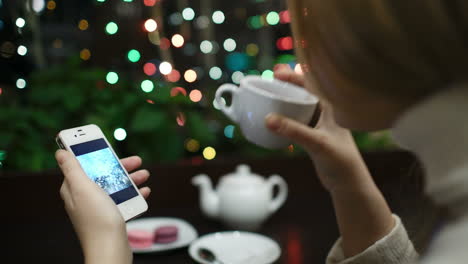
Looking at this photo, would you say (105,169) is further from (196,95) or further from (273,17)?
(273,17)

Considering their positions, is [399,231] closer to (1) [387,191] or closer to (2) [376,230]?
(2) [376,230]

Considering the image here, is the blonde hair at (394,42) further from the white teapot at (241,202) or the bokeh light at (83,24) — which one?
the bokeh light at (83,24)

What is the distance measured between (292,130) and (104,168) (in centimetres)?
38

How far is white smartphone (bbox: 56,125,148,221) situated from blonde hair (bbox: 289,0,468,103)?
535 mm

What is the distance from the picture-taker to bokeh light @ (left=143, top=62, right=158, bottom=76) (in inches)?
81.8

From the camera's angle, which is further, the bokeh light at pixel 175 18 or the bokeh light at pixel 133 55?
the bokeh light at pixel 175 18

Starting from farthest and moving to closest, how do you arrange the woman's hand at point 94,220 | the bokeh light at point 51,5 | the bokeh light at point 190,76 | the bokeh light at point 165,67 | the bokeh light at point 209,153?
1. the bokeh light at point 190,76
2. the bokeh light at point 165,67
3. the bokeh light at point 51,5
4. the bokeh light at point 209,153
5. the woman's hand at point 94,220

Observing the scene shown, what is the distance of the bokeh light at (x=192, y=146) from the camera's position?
1783 millimetres

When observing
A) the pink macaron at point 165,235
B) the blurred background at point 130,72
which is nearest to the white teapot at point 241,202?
the pink macaron at point 165,235

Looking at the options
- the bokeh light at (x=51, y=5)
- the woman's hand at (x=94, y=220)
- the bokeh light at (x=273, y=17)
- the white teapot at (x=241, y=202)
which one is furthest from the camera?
the bokeh light at (x=273, y=17)

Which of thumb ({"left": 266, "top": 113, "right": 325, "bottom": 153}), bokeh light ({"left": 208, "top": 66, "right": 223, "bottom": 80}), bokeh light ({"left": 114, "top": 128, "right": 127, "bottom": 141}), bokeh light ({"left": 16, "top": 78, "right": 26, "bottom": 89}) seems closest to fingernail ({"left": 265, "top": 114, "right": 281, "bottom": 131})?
thumb ({"left": 266, "top": 113, "right": 325, "bottom": 153})

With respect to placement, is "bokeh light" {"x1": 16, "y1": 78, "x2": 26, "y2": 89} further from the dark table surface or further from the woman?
the woman

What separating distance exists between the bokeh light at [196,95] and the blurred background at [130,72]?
0.01 metres

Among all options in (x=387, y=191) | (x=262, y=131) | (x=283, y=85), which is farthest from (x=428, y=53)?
(x=387, y=191)
